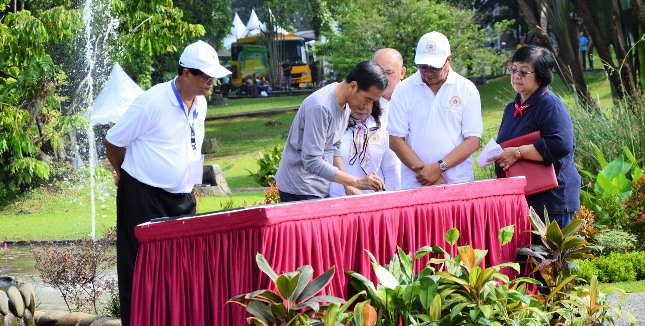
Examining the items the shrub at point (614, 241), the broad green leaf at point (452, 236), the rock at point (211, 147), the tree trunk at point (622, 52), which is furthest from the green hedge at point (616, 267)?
the rock at point (211, 147)

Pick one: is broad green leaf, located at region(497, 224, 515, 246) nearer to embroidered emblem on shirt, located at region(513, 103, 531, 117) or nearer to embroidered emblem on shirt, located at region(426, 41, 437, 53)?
embroidered emblem on shirt, located at region(513, 103, 531, 117)

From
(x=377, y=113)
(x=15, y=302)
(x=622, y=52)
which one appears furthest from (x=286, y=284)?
(x=622, y=52)

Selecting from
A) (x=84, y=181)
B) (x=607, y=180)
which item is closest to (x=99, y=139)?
(x=84, y=181)

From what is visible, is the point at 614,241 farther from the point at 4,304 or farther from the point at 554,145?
the point at 4,304

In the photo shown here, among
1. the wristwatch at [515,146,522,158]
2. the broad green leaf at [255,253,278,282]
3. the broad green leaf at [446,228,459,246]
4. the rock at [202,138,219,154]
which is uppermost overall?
the wristwatch at [515,146,522,158]

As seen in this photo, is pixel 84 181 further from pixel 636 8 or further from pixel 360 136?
pixel 360 136

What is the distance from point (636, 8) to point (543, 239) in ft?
28.1

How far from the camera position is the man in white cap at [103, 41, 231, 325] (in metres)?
5.96

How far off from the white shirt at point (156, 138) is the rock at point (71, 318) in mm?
2081

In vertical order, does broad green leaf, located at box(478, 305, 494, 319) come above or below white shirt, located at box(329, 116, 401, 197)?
below

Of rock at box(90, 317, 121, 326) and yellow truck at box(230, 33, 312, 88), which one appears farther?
yellow truck at box(230, 33, 312, 88)

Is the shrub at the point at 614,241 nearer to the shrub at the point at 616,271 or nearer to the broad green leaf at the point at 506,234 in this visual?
the shrub at the point at 616,271

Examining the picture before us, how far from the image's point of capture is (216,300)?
5039 mm

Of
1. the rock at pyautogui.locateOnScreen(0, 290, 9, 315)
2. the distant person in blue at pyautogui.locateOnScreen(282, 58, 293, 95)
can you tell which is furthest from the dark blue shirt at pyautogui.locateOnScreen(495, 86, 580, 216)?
the distant person in blue at pyautogui.locateOnScreen(282, 58, 293, 95)
